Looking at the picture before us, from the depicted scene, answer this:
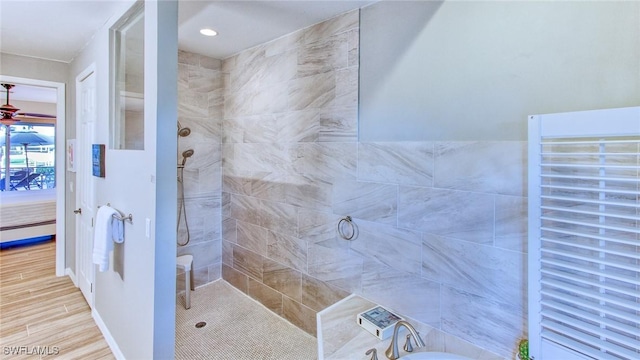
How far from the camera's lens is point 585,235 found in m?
1.25

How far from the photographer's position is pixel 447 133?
1765 millimetres

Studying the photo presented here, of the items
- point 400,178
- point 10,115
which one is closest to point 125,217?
point 400,178

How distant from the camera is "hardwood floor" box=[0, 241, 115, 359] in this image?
7.88 feet

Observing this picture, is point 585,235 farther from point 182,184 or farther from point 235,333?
point 182,184

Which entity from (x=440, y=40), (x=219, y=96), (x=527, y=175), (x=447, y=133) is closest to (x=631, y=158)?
(x=527, y=175)

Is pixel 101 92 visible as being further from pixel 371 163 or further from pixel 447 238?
pixel 447 238

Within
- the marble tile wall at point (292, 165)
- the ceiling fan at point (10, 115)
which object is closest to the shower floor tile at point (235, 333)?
the marble tile wall at point (292, 165)

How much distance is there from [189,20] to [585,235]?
2.86 metres

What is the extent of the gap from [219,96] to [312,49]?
4.92 ft

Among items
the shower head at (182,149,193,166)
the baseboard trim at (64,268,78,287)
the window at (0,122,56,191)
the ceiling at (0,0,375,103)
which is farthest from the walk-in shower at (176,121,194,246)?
the window at (0,122,56,191)

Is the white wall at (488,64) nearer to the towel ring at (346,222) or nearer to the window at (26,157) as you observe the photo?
the towel ring at (346,222)

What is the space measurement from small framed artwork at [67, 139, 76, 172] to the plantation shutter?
4.21 metres

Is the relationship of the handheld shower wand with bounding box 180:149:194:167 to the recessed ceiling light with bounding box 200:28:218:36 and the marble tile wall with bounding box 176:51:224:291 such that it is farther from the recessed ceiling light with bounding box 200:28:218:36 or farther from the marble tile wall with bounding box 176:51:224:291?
the recessed ceiling light with bounding box 200:28:218:36

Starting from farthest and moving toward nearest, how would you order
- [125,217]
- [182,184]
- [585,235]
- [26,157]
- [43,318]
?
[26,157], [182,184], [43,318], [125,217], [585,235]
